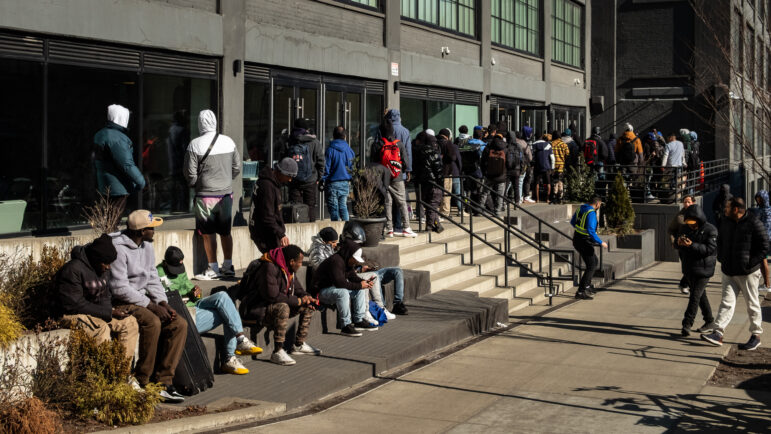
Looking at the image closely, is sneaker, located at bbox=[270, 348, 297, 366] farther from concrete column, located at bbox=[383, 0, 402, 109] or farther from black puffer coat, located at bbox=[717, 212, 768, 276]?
concrete column, located at bbox=[383, 0, 402, 109]

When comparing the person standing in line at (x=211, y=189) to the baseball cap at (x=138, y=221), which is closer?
the baseball cap at (x=138, y=221)

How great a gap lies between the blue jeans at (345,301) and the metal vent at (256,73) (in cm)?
609

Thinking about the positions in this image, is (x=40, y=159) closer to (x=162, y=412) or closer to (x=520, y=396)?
(x=162, y=412)

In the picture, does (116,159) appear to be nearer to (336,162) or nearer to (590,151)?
(336,162)

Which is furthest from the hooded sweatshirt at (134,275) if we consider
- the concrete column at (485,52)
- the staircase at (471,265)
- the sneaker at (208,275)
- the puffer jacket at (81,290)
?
the concrete column at (485,52)

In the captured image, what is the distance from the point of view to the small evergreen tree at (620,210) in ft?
77.4

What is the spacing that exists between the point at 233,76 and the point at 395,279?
507cm

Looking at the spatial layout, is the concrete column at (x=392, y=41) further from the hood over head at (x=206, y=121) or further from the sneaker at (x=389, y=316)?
the hood over head at (x=206, y=121)

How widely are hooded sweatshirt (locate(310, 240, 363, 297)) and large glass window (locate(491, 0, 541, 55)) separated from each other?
17.6m

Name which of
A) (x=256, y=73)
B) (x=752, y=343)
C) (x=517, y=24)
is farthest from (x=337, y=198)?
(x=517, y=24)

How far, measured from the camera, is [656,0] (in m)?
42.2

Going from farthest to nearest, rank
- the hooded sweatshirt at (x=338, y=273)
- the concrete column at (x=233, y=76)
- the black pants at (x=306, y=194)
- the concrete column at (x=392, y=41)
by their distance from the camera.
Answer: the concrete column at (x=392, y=41)
the concrete column at (x=233, y=76)
the black pants at (x=306, y=194)
the hooded sweatshirt at (x=338, y=273)

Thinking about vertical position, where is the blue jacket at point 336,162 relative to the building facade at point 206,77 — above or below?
below

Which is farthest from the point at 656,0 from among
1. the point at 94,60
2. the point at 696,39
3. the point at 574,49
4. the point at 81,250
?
the point at 81,250
